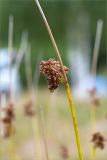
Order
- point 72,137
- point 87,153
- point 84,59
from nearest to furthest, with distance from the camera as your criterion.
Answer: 1. point 87,153
2. point 72,137
3. point 84,59

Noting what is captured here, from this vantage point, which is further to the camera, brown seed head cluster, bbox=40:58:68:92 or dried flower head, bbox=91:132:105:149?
dried flower head, bbox=91:132:105:149

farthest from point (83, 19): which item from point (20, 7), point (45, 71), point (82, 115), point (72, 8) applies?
point (45, 71)

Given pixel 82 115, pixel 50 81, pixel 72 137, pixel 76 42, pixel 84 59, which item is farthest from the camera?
pixel 76 42

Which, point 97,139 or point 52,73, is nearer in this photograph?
point 52,73

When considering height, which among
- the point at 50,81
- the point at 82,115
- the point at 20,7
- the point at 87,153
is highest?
the point at 20,7

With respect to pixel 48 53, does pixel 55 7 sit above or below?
above

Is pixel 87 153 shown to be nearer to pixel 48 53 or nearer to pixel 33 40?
pixel 48 53

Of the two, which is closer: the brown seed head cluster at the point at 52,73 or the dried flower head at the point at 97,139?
the brown seed head cluster at the point at 52,73

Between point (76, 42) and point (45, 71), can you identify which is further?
point (76, 42)
